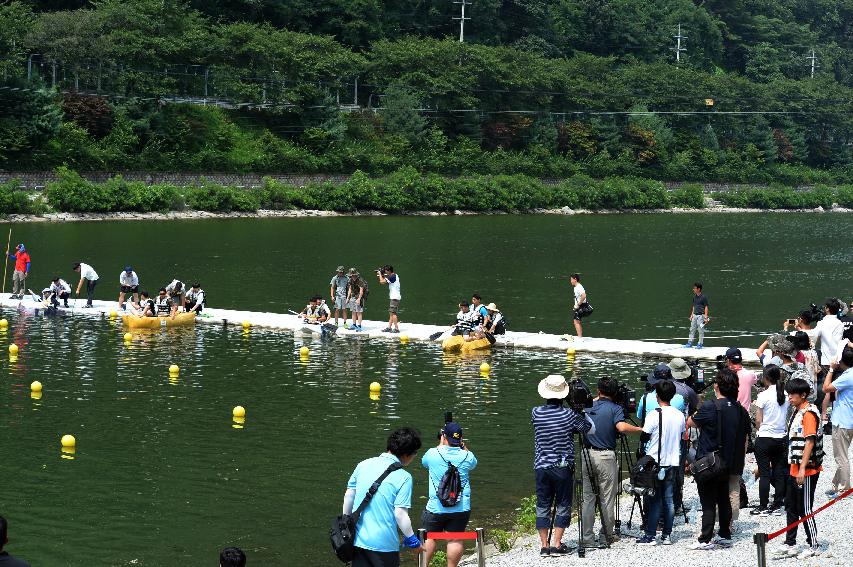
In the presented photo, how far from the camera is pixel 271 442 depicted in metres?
24.5

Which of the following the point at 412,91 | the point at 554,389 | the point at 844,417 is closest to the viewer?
the point at 554,389

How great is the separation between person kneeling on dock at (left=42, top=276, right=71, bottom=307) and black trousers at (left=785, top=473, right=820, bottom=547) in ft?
96.5

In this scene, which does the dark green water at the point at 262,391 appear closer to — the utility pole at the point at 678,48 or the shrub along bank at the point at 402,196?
the shrub along bank at the point at 402,196

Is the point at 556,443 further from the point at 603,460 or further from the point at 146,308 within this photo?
the point at 146,308

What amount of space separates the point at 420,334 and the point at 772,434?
67.7 ft

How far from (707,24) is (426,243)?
11264 centimetres

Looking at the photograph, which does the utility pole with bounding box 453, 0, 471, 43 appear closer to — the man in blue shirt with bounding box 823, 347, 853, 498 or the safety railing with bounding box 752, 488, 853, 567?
the man in blue shirt with bounding box 823, 347, 853, 498

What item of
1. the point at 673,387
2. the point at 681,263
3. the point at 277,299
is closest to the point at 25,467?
the point at 673,387

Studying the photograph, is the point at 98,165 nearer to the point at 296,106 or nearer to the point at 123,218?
the point at 123,218

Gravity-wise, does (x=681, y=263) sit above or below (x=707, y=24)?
below

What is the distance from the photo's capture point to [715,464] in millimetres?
15531

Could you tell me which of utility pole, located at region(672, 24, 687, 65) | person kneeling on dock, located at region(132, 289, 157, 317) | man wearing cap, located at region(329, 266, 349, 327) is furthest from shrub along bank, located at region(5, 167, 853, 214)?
man wearing cap, located at region(329, 266, 349, 327)

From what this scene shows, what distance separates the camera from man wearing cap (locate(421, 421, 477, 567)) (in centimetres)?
1458

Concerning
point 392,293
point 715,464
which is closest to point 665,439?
point 715,464
